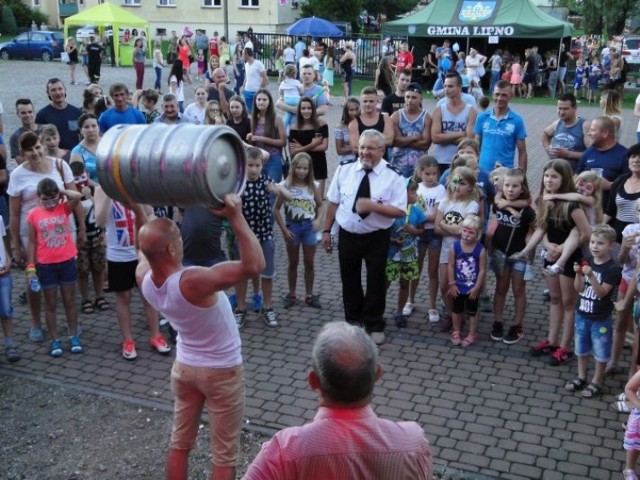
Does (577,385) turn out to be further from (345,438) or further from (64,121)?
(64,121)

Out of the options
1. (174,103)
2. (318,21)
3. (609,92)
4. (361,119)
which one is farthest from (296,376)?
(318,21)

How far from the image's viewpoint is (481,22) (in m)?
26.2

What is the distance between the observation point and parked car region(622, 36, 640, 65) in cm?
3110

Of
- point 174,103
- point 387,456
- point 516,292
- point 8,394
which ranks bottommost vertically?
point 8,394

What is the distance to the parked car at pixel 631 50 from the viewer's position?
1224 inches

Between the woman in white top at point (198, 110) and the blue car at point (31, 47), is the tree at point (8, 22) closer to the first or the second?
the blue car at point (31, 47)

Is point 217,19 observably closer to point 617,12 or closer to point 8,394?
point 617,12

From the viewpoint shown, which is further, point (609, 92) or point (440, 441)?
point (609, 92)

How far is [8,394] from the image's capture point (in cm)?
587

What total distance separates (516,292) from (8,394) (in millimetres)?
4500

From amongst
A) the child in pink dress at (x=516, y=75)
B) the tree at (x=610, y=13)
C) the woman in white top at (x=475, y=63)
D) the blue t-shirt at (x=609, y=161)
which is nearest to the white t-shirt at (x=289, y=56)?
the woman in white top at (x=475, y=63)

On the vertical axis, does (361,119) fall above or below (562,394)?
above

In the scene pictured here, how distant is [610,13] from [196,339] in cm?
3540

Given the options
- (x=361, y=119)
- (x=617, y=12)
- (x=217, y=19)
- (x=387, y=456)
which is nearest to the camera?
(x=387, y=456)
